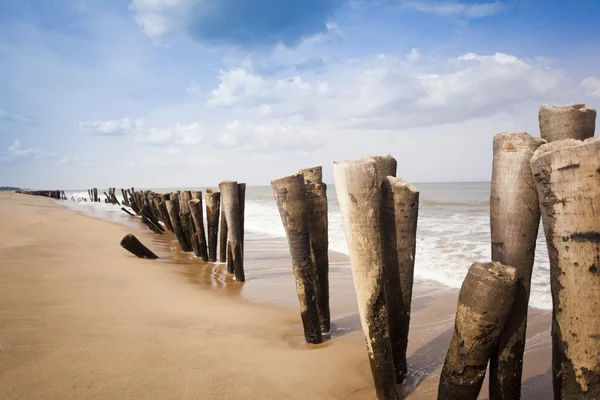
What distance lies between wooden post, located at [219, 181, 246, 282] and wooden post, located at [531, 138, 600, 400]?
18.3ft

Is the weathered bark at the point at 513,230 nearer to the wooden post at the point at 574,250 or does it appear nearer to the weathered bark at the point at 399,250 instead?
the wooden post at the point at 574,250

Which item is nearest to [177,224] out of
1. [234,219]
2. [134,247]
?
[134,247]

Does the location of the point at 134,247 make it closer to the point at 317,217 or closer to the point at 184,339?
the point at 184,339

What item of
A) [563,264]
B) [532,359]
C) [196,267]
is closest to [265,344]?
[532,359]

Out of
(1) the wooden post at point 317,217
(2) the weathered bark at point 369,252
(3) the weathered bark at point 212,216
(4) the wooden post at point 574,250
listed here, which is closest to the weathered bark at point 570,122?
(4) the wooden post at point 574,250

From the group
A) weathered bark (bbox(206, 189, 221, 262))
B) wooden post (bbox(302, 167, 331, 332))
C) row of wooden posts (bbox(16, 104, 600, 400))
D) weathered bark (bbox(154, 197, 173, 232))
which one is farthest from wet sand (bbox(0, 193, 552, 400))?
weathered bark (bbox(154, 197, 173, 232))

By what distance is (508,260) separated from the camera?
2418 mm

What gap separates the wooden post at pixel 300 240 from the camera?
377 cm

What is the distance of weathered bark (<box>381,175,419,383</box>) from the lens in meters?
2.91

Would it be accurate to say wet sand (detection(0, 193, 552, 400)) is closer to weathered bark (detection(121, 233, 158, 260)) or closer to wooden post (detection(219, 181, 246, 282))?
wooden post (detection(219, 181, 246, 282))

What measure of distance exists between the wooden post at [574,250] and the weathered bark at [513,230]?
0.24m

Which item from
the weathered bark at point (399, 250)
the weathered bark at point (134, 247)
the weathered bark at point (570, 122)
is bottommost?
the weathered bark at point (134, 247)

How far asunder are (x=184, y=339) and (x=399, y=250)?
7.50ft

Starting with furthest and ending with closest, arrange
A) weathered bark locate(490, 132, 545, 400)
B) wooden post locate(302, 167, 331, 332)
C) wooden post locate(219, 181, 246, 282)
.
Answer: wooden post locate(219, 181, 246, 282) → wooden post locate(302, 167, 331, 332) → weathered bark locate(490, 132, 545, 400)
